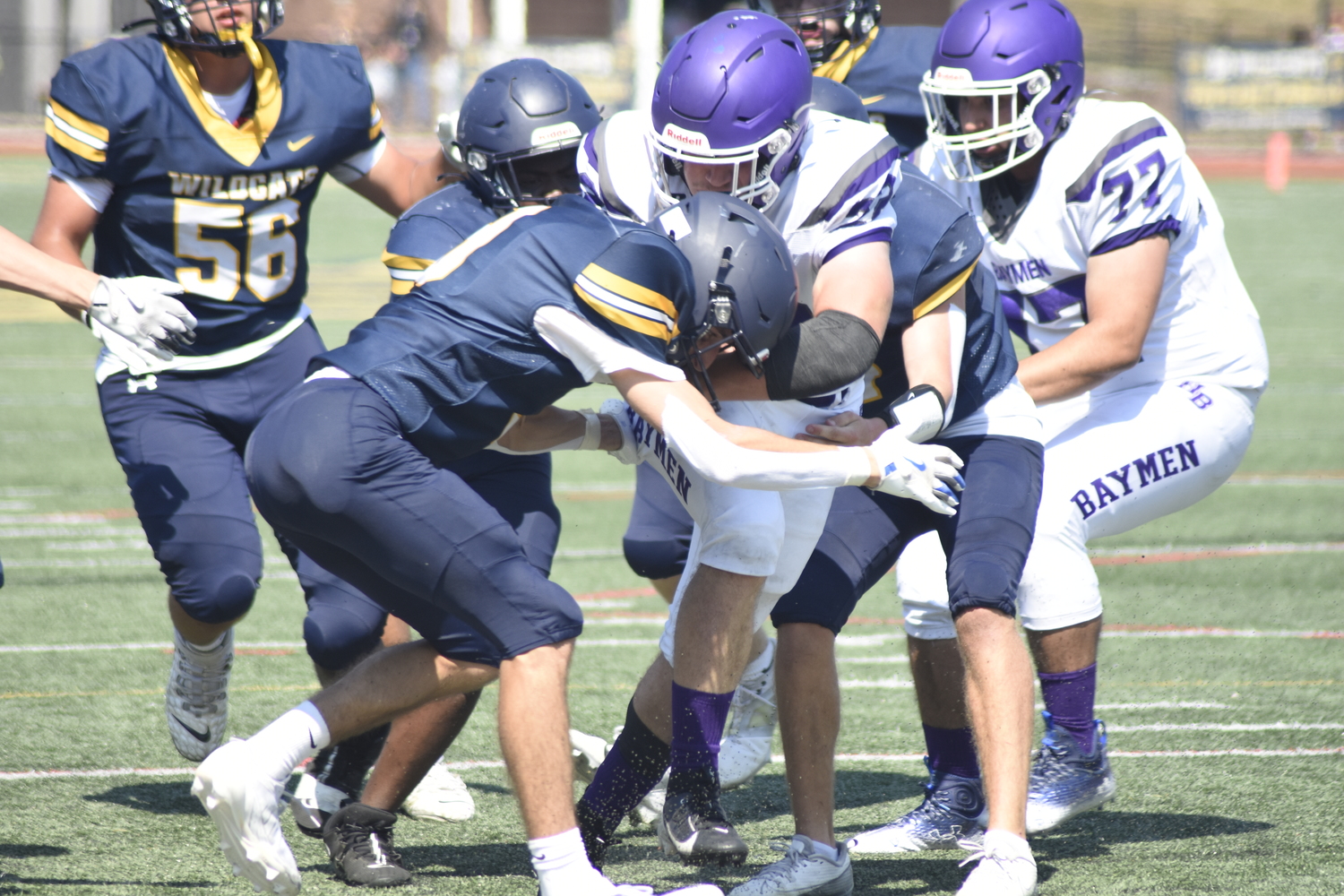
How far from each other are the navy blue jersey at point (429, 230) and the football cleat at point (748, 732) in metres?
1.37

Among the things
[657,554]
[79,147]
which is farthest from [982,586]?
[79,147]

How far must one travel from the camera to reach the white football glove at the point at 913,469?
303 centimetres

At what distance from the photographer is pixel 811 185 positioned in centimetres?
343

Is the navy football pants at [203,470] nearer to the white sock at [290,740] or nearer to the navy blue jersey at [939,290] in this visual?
the white sock at [290,740]

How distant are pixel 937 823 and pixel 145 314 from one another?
2.14 meters

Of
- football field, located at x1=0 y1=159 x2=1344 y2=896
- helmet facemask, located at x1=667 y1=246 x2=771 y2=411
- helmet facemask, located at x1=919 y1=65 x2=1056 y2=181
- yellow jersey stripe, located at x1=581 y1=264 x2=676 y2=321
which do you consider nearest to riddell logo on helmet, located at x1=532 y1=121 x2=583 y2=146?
helmet facemask, located at x1=919 y1=65 x2=1056 y2=181

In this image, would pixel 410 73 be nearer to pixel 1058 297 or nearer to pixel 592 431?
pixel 1058 297

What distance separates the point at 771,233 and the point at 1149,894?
156 cm

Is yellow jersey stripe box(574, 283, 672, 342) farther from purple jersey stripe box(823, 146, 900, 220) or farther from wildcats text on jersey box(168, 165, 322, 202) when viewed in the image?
wildcats text on jersey box(168, 165, 322, 202)

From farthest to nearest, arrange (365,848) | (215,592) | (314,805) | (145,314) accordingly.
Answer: (215,592) < (314,805) < (145,314) < (365,848)

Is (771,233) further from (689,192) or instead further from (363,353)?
(363,353)

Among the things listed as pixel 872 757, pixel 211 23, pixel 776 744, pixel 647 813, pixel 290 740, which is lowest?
pixel 776 744

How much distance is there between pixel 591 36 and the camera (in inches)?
1361

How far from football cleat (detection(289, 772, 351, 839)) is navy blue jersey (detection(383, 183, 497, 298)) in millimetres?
1163
